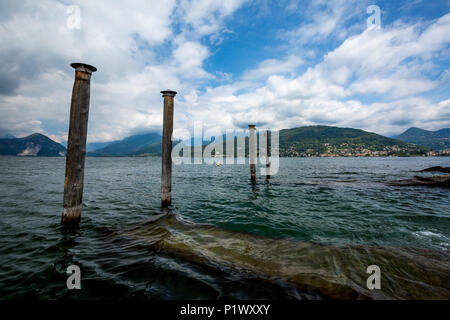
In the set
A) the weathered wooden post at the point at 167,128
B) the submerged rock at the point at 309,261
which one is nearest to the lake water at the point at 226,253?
the submerged rock at the point at 309,261

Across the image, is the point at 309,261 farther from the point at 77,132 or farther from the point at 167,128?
the point at 77,132

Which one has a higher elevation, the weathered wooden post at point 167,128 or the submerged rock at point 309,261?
the weathered wooden post at point 167,128

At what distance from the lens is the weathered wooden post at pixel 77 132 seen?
652 centimetres

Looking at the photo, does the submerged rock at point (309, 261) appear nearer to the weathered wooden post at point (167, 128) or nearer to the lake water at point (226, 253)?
the lake water at point (226, 253)

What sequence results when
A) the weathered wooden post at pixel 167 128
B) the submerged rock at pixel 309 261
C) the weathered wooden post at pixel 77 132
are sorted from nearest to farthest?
the submerged rock at pixel 309 261 < the weathered wooden post at pixel 77 132 < the weathered wooden post at pixel 167 128

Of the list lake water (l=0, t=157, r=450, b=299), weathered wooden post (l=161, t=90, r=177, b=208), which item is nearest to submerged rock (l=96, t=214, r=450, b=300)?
lake water (l=0, t=157, r=450, b=299)

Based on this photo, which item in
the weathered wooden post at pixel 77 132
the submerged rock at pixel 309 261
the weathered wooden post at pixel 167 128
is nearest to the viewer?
the submerged rock at pixel 309 261

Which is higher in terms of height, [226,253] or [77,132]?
[77,132]

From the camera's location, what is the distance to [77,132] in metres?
6.55

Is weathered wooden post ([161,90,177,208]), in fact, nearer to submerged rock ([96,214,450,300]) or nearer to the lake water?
the lake water

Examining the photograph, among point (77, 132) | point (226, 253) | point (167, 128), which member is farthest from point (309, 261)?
point (77, 132)

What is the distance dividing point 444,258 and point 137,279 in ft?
25.7

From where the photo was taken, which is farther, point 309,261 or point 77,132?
point 77,132
